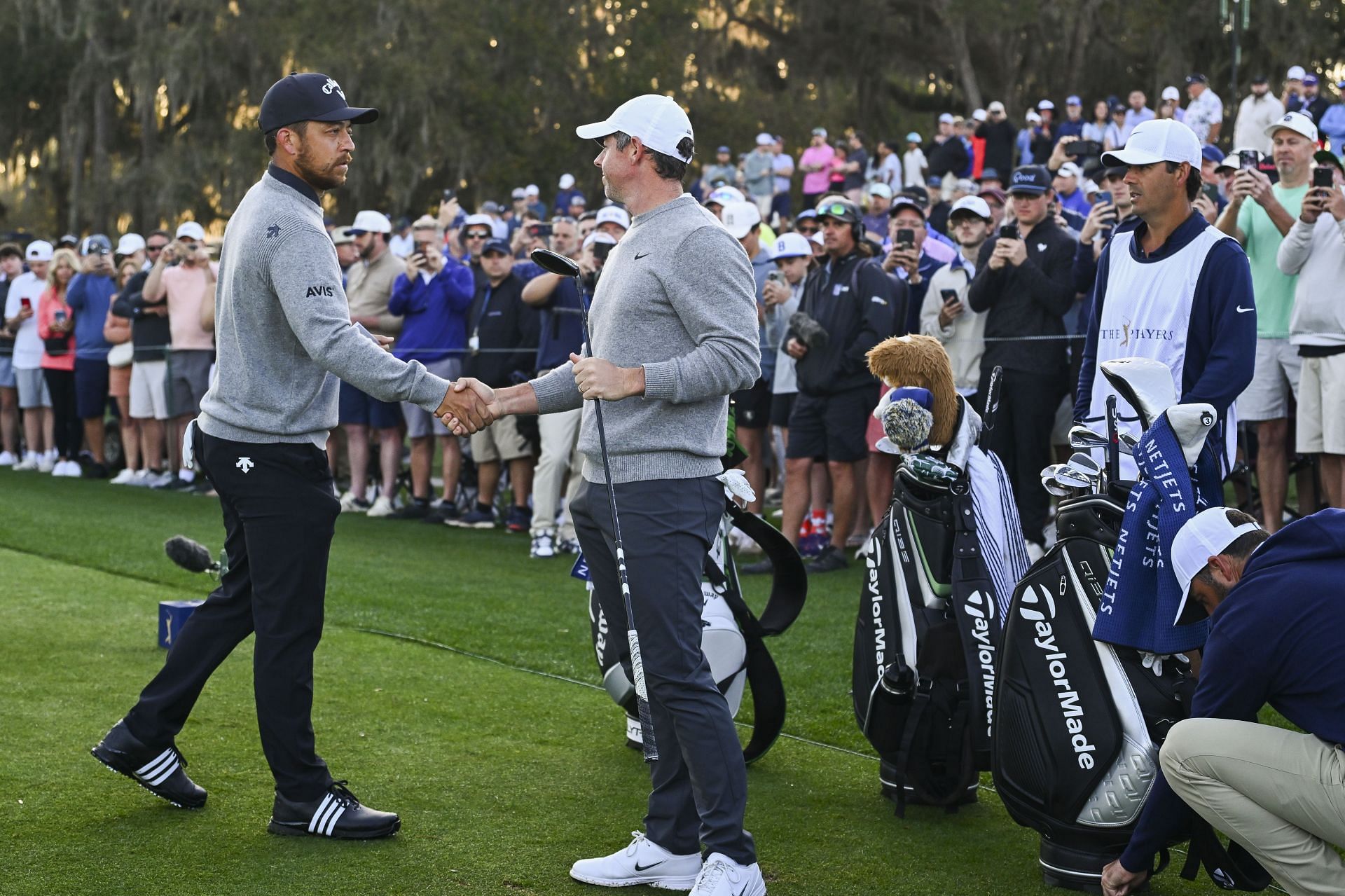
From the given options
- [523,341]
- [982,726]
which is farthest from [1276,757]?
[523,341]

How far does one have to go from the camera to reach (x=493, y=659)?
23.2 feet

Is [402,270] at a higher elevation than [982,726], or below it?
higher

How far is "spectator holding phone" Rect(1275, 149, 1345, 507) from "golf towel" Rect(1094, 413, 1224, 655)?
4.19m

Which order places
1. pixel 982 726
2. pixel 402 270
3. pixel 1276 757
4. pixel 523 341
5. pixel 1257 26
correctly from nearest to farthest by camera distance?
pixel 1276 757
pixel 982 726
pixel 523 341
pixel 402 270
pixel 1257 26

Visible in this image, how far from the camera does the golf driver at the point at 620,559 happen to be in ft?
13.4

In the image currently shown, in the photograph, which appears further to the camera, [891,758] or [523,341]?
[523,341]

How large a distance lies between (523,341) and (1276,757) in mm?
8229

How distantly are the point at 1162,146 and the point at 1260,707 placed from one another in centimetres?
204

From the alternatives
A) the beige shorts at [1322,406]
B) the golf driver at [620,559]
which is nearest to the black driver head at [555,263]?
the golf driver at [620,559]

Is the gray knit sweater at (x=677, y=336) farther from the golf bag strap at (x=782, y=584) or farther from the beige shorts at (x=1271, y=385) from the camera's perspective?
the beige shorts at (x=1271, y=385)

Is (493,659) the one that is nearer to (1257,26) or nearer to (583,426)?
(583,426)

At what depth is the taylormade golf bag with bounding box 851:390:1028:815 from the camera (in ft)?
15.6

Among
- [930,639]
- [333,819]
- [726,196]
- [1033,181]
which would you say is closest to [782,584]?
[930,639]

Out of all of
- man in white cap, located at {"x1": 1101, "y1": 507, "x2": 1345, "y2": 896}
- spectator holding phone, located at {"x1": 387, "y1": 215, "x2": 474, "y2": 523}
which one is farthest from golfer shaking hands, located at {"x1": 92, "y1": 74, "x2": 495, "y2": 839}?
spectator holding phone, located at {"x1": 387, "y1": 215, "x2": 474, "y2": 523}
